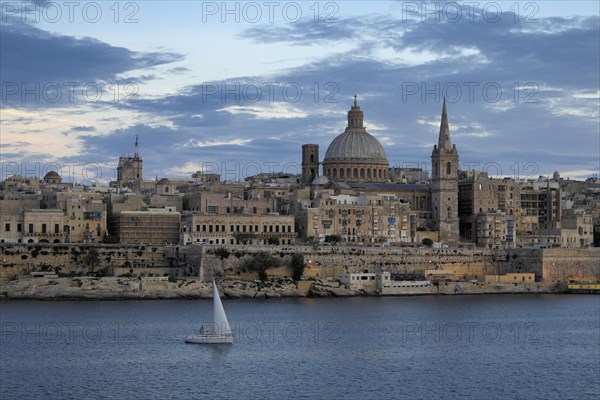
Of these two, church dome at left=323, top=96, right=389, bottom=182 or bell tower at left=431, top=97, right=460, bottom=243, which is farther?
church dome at left=323, top=96, right=389, bottom=182

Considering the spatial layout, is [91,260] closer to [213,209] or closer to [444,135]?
[213,209]

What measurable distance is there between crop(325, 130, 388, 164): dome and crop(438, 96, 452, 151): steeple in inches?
207

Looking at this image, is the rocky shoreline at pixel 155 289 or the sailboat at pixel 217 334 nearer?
the sailboat at pixel 217 334

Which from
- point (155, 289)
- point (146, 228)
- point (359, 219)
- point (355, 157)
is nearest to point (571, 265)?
point (359, 219)

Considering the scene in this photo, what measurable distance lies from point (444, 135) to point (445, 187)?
10.6ft

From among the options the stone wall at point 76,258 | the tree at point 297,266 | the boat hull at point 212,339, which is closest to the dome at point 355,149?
the tree at point 297,266

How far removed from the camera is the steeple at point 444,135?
74562 mm

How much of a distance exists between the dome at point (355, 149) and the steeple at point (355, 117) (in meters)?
0.65

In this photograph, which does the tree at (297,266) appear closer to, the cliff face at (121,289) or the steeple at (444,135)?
the cliff face at (121,289)

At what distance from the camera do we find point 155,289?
5591 cm

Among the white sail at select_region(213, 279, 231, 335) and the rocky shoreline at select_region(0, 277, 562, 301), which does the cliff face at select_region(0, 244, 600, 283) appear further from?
the white sail at select_region(213, 279, 231, 335)

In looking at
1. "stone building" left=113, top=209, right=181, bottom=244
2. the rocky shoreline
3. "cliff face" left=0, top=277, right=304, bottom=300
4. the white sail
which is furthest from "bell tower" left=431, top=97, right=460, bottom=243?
the white sail

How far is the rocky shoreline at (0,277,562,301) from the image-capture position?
54719 millimetres

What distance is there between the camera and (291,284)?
58625mm
